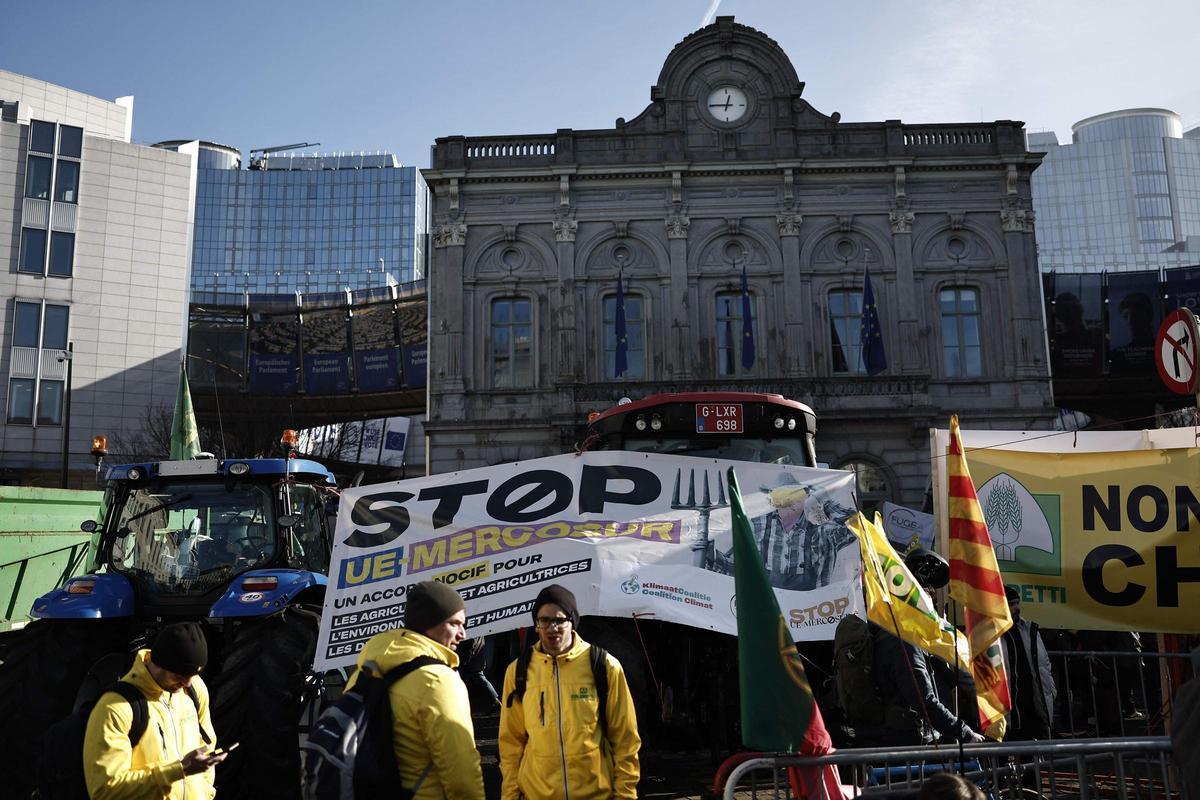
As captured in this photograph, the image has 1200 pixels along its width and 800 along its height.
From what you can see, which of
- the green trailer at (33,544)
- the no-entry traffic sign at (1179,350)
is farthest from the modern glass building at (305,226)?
the no-entry traffic sign at (1179,350)

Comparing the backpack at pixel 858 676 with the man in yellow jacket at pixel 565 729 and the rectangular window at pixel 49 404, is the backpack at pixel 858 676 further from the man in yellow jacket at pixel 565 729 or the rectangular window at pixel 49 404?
the rectangular window at pixel 49 404

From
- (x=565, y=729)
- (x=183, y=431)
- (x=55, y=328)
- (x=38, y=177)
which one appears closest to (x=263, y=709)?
(x=565, y=729)

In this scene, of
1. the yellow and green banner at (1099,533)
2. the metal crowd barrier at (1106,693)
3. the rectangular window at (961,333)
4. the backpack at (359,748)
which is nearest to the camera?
the backpack at (359,748)

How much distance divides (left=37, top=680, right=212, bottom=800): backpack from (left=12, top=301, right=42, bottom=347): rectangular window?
37.3m

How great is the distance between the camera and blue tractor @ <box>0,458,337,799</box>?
22.0 ft

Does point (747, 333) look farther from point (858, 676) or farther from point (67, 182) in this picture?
point (67, 182)

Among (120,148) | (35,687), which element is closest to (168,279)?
(120,148)

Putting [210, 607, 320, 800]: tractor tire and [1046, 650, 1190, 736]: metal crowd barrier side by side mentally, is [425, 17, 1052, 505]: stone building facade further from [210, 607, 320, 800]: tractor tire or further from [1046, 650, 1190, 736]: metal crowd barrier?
[210, 607, 320, 800]: tractor tire

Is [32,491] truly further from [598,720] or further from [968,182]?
[968,182]

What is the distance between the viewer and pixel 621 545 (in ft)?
23.4

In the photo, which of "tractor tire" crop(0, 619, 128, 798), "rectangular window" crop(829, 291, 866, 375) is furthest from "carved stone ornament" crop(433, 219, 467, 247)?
"tractor tire" crop(0, 619, 128, 798)

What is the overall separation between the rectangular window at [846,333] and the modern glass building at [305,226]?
83.9 m

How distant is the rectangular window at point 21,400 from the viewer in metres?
35.8

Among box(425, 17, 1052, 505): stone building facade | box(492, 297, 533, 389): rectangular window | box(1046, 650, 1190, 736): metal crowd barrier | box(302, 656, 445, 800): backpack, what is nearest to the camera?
box(302, 656, 445, 800): backpack
